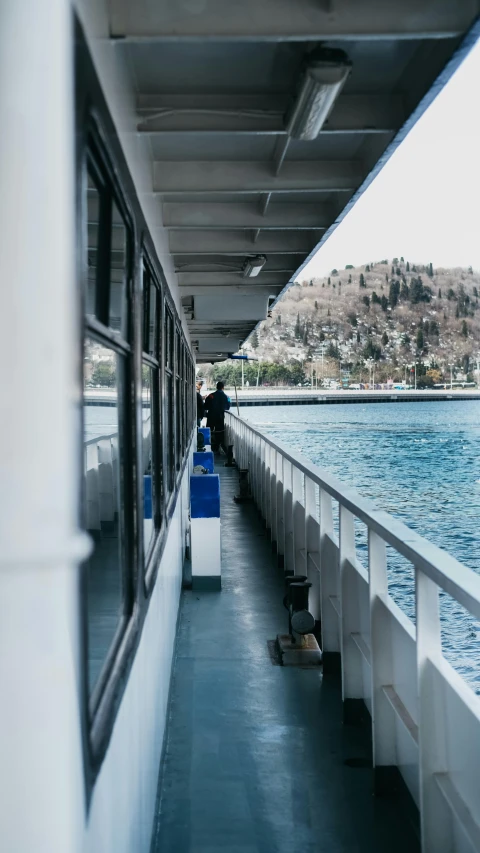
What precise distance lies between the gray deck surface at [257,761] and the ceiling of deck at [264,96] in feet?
7.38

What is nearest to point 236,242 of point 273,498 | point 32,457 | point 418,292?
point 273,498

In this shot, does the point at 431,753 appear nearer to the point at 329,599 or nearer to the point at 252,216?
the point at 329,599

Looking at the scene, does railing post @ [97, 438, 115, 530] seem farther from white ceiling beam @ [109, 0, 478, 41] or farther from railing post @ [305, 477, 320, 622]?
white ceiling beam @ [109, 0, 478, 41]

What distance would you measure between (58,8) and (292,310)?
7119 inches

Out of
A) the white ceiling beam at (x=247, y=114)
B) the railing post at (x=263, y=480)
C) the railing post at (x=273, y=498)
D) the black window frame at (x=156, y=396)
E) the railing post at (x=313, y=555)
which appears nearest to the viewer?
the white ceiling beam at (x=247, y=114)

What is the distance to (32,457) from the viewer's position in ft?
3.01

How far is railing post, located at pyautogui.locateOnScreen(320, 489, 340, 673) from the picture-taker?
13.5 feet

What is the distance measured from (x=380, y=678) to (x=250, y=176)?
2.21 meters

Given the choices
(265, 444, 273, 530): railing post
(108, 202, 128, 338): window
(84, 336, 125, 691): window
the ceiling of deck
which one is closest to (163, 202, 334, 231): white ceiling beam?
the ceiling of deck

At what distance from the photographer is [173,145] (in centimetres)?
347

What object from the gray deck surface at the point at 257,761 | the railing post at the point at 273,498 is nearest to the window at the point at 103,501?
the gray deck surface at the point at 257,761

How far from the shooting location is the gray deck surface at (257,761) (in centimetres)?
256

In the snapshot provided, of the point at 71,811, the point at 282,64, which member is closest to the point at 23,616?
the point at 71,811

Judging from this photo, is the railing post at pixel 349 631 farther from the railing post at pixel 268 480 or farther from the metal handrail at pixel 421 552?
the railing post at pixel 268 480
